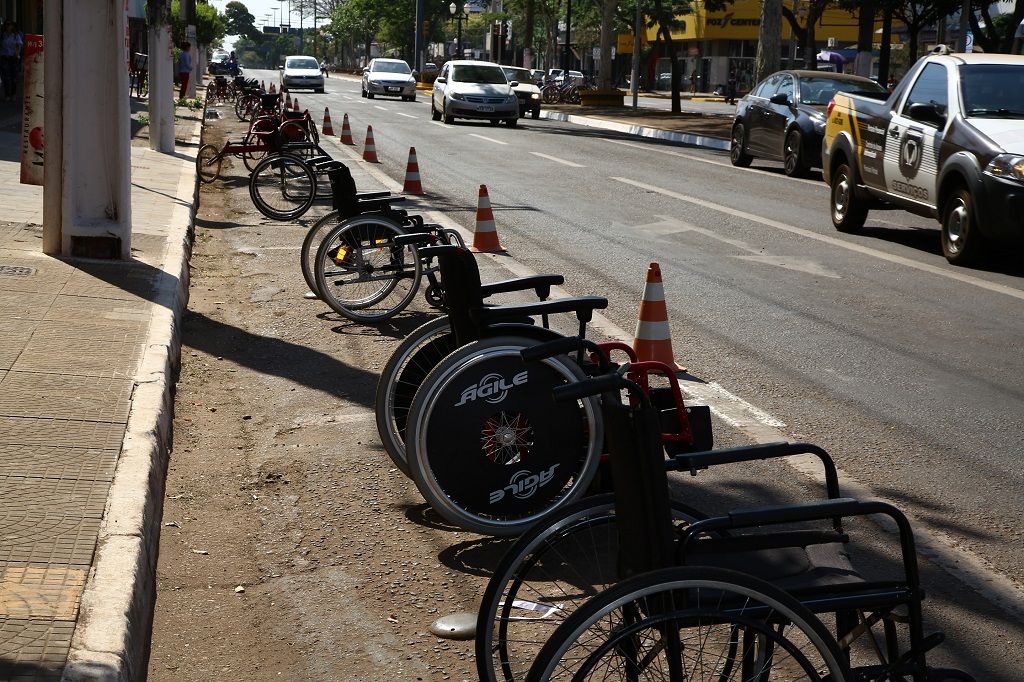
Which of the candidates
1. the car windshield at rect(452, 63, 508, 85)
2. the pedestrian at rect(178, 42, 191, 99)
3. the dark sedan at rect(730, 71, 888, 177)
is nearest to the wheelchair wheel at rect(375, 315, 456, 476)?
the dark sedan at rect(730, 71, 888, 177)

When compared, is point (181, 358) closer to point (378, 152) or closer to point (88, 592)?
point (88, 592)

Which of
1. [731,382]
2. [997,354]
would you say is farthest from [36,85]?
[997,354]

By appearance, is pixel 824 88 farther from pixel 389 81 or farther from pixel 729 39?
pixel 729 39

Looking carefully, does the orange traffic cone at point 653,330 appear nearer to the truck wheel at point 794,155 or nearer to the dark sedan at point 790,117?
the dark sedan at point 790,117

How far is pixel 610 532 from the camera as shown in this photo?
327 cm

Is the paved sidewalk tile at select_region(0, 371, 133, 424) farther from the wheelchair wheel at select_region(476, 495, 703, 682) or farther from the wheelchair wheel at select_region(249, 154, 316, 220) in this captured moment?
the wheelchair wheel at select_region(249, 154, 316, 220)

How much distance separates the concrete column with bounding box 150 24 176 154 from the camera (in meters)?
19.2

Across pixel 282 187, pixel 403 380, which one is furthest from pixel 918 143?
pixel 403 380

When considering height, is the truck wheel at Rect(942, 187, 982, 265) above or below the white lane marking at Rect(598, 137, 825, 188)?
below

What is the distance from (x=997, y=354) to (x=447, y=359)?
15.1 ft

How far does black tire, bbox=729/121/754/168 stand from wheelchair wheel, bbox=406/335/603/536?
17935 millimetres

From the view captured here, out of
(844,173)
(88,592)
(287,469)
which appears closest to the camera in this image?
(88,592)

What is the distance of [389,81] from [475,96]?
19.5 metres

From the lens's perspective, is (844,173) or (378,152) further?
(378,152)
